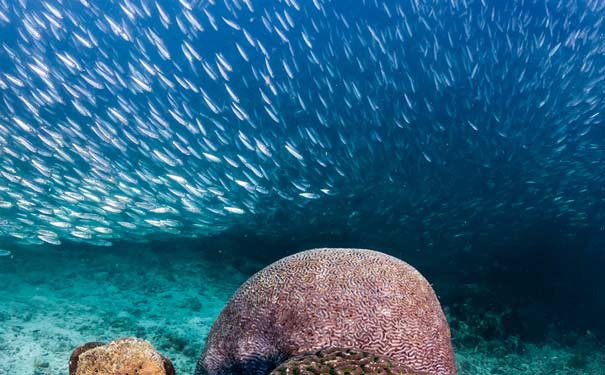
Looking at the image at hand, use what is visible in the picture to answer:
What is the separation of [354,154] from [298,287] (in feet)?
35.8

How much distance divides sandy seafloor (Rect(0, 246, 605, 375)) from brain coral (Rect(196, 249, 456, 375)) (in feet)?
16.0

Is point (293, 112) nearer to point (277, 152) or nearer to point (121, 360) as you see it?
point (277, 152)

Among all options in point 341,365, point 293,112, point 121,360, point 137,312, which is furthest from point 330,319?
point 293,112

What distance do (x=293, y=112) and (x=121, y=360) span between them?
1147 centimetres

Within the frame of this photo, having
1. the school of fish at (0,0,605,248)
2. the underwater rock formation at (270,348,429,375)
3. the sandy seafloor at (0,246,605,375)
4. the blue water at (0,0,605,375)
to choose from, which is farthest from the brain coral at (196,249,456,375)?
the school of fish at (0,0,605,248)

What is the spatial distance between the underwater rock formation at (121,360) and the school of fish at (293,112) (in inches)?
Result: 268

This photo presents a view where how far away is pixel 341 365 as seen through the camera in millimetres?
2250

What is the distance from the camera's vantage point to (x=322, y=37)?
11938 mm

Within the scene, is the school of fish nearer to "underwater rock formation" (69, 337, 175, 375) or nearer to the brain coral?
the brain coral

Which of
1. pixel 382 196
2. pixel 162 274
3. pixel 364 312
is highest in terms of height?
pixel 382 196

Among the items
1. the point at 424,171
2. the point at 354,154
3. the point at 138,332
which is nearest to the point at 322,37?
the point at 354,154

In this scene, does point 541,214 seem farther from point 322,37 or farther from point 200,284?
point 200,284

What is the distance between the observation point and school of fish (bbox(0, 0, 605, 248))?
987cm

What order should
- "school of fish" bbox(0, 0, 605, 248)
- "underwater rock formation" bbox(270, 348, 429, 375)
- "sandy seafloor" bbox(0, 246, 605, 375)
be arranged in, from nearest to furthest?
1. "underwater rock formation" bbox(270, 348, 429, 375)
2. "sandy seafloor" bbox(0, 246, 605, 375)
3. "school of fish" bbox(0, 0, 605, 248)
